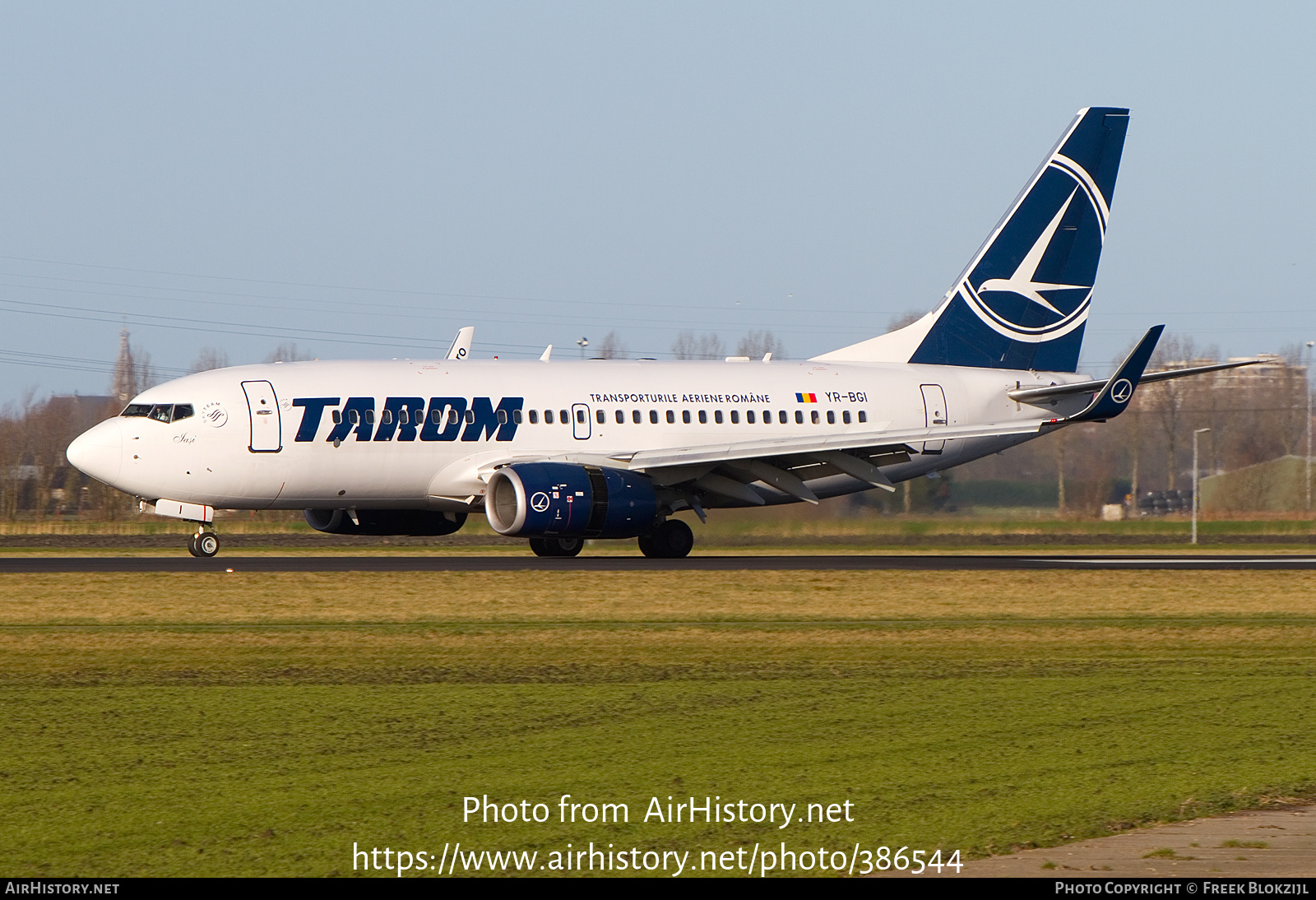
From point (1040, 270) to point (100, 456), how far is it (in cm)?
2053

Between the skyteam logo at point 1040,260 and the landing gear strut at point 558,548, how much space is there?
36.3 ft

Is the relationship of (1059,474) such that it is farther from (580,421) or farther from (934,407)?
(580,421)

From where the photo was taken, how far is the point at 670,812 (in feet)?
28.3

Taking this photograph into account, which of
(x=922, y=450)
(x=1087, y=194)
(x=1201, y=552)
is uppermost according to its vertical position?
(x=1087, y=194)

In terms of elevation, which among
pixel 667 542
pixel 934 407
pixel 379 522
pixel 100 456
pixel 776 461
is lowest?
pixel 667 542

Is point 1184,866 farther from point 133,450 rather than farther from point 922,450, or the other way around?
A: point 922,450

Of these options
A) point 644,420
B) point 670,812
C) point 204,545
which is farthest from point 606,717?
point 644,420

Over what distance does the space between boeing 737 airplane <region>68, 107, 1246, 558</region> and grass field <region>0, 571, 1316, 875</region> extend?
6081mm

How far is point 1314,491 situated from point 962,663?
153ft

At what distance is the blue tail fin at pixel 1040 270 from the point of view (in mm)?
35688

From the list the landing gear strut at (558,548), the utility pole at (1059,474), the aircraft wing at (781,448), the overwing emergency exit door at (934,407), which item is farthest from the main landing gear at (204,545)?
the utility pole at (1059,474)

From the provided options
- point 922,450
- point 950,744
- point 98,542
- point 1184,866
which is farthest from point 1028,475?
point 1184,866

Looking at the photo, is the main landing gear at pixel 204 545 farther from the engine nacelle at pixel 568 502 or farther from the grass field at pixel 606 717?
the grass field at pixel 606 717

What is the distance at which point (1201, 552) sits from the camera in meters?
36.2
